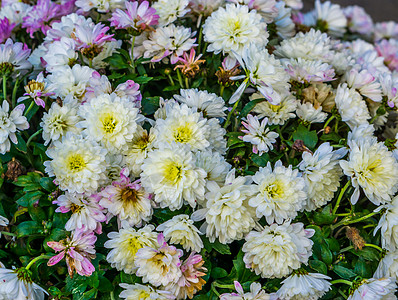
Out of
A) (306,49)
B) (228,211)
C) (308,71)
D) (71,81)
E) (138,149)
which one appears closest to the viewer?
(228,211)

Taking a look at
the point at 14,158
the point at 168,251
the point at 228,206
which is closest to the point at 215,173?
the point at 228,206

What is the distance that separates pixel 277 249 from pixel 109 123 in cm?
54

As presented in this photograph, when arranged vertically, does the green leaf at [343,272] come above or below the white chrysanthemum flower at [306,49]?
below

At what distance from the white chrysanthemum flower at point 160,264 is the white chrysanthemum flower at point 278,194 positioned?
0.76 feet

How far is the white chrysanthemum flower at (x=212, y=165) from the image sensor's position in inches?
43.8

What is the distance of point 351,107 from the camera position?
1341mm

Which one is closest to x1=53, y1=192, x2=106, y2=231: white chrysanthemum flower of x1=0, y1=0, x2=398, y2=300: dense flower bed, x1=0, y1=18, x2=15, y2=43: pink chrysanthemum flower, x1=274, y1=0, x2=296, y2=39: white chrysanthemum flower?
x1=0, y1=0, x2=398, y2=300: dense flower bed

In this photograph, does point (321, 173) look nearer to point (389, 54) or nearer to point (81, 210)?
point (81, 210)

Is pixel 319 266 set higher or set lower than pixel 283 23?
lower

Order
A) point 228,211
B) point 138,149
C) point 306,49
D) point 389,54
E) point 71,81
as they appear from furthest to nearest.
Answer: point 389,54
point 306,49
point 71,81
point 138,149
point 228,211

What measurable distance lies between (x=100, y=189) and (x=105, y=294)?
11.2 inches

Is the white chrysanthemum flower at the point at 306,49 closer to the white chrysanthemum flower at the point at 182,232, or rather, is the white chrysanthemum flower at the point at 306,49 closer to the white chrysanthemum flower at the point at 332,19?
the white chrysanthemum flower at the point at 332,19

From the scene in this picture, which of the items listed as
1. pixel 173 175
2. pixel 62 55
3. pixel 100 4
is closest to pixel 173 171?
pixel 173 175

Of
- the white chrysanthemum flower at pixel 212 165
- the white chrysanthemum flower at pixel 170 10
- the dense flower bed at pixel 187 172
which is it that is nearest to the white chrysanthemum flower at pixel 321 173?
the dense flower bed at pixel 187 172
